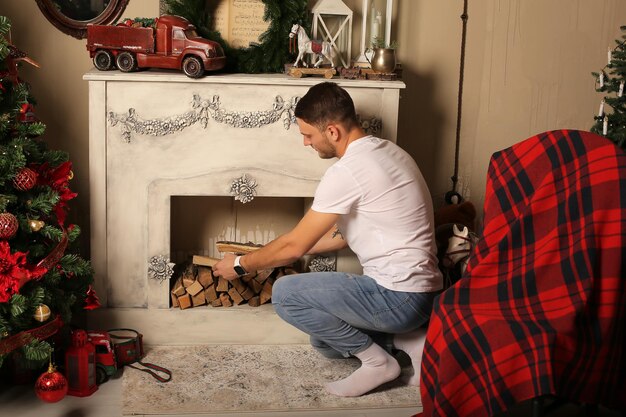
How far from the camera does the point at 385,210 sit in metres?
2.96

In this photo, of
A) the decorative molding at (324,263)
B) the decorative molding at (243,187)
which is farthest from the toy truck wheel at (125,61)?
the decorative molding at (324,263)

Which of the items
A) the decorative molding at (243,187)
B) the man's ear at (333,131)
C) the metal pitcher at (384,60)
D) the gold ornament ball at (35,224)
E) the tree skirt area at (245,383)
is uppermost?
the metal pitcher at (384,60)

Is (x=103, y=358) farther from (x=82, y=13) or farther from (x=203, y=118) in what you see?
(x=82, y=13)

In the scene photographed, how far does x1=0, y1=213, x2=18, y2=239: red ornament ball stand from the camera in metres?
2.73

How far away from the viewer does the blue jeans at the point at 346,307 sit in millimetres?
3027

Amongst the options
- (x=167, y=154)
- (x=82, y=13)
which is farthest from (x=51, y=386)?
(x=82, y=13)

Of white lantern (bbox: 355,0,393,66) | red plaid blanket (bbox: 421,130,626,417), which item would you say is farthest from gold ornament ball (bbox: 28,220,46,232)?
white lantern (bbox: 355,0,393,66)

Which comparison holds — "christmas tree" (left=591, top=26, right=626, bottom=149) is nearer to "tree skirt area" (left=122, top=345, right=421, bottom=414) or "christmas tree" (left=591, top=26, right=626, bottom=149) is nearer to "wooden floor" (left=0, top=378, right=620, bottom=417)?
"wooden floor" (left=0, top=378, right=620, bottom=417)

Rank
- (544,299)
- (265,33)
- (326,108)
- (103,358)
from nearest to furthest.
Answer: (544,299) < (326,108) < (103,358) < (265,33)

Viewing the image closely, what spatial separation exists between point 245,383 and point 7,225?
41.7 inches

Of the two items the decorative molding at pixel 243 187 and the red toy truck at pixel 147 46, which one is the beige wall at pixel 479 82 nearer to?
the red toy truck at pixel 147 46

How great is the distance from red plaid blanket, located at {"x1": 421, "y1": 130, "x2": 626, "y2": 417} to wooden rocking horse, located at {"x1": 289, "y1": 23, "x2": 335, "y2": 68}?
1.10 m

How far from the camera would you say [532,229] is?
99.3 inches

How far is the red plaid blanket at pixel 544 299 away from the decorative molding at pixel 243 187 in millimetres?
1115
